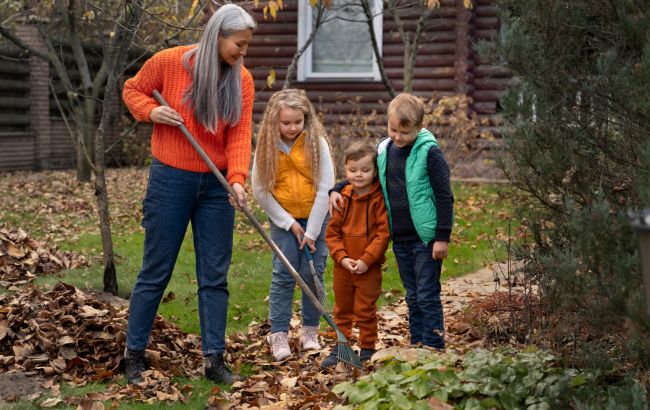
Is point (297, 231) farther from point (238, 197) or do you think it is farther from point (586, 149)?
point (586, 149)

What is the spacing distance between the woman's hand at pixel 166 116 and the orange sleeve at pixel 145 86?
2.7 inches

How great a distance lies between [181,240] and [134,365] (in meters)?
0.74

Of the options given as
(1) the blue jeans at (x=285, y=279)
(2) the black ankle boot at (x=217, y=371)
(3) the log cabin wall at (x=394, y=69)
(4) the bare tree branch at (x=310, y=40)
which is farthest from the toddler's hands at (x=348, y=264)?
(3) the log cabin wall at (x=394, y=69)

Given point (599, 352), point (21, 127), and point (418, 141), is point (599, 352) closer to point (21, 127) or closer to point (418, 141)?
point (418, 141)

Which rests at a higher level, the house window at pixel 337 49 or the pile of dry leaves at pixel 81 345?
the house window at pixel 337 49

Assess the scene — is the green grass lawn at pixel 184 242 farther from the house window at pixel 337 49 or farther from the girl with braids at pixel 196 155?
the house window at pixel 337 49

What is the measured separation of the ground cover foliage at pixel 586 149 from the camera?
3.56 metres

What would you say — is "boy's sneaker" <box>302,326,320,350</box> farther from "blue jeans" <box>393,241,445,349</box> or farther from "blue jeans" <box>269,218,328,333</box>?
"blue jeans" <box>393,241,445,349</box>

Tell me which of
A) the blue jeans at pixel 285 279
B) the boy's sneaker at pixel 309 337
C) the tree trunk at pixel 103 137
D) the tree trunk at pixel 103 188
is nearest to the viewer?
the blue jeans at pixel 285 279

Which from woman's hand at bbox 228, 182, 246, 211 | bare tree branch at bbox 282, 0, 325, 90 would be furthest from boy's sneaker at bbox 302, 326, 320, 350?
bare tree branch at bbox 282, 0, 325, 90

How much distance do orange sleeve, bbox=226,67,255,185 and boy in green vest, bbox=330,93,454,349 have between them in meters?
0.59

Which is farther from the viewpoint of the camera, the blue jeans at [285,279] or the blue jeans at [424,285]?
the blue jeans at [285,279]

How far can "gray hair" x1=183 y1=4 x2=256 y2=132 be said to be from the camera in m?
5.01

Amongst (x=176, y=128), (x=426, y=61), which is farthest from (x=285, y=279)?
(x=426, y=61)
